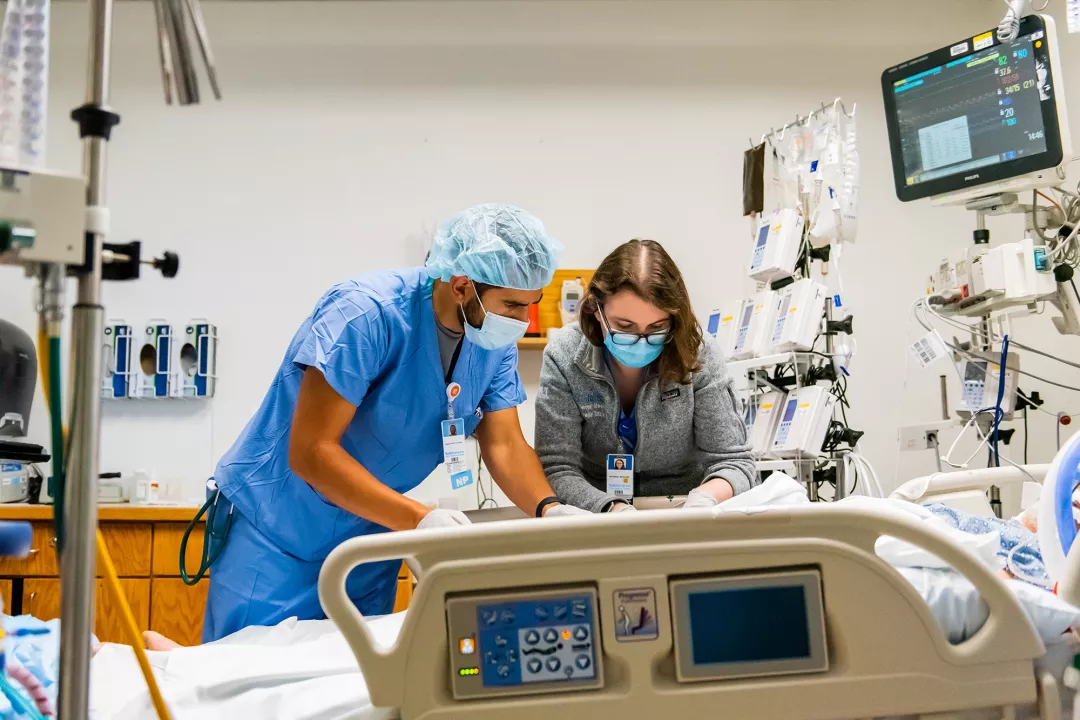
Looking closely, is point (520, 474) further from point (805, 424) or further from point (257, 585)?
point (805, 424)

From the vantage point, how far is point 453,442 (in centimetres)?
194

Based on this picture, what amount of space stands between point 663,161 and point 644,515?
3.70 m

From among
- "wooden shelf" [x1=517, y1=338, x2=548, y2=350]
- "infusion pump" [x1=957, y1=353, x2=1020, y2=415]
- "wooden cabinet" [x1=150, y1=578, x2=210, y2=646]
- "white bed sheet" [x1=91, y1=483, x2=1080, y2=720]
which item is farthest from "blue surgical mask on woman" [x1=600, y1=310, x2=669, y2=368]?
"wooden cabinet" [x1=150, y1=578, x2=210, y2=646]

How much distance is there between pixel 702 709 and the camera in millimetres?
1120

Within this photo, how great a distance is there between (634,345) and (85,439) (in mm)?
1413

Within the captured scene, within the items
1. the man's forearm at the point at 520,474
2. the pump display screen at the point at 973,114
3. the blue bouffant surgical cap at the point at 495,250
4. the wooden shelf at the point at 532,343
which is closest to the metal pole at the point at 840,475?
the pump display screen at the point at 973,114

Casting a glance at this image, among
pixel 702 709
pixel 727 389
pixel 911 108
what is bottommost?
pixel 702 709

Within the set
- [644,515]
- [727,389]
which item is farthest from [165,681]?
[727,389]

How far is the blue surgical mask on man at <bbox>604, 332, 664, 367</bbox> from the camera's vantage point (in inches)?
83.0

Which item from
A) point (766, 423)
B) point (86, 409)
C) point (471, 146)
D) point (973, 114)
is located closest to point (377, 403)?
point (86, 409)

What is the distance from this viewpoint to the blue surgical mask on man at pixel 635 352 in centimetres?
211

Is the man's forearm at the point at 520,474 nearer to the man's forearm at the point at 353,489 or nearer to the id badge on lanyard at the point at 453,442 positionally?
the id badge on lanyard at the point at 453,442

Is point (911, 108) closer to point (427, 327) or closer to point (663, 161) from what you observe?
point (663, 161)

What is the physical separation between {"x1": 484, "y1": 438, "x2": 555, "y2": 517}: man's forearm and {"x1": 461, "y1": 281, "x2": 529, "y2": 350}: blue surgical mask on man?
32cm
